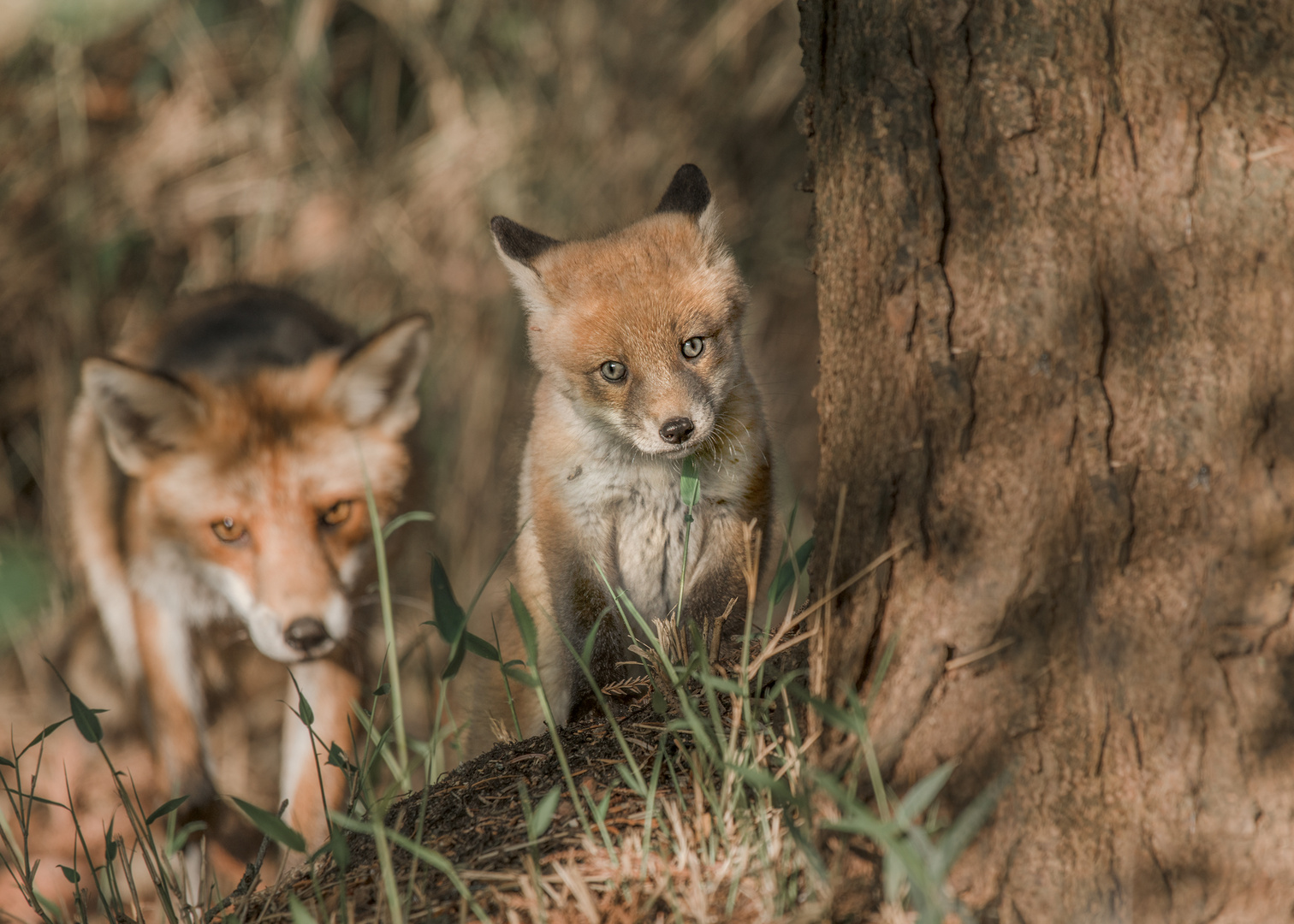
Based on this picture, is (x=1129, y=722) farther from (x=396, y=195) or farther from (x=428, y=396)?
(x=396, y=195)

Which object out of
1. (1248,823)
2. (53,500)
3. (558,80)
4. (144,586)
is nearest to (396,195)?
(558,80)

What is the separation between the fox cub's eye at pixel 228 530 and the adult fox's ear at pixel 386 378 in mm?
659

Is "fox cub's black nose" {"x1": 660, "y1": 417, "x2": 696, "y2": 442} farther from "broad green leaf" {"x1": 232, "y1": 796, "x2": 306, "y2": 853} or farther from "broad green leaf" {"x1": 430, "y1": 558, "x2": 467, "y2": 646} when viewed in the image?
"broad green leaf" {"x1": 232, "y1": 796, "x2": 306, "y2": 853}

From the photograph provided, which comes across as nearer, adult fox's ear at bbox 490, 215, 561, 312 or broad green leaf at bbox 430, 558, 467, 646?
broad green leaf at bbox 430, 558, 467, 646

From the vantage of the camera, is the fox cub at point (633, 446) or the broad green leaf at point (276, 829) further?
the fox cub at point (633, 446)

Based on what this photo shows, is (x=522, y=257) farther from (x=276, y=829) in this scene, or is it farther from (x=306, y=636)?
(x=276, y=829)

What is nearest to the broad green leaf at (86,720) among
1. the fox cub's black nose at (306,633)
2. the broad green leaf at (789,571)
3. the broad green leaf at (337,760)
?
the broad green leaf at (337,760)

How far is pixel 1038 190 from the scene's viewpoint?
193 centimetres

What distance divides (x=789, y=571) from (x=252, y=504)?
2.74 m

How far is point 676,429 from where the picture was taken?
119 inches

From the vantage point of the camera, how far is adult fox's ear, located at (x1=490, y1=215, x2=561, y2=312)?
3.46 meters

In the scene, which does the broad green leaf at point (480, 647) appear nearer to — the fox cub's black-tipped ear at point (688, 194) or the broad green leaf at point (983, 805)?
the broad green leaf at point (983, 805)

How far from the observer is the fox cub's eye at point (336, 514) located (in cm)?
450

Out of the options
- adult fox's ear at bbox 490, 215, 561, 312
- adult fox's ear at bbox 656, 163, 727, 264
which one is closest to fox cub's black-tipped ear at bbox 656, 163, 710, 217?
adult fox's ear at bbox 656, 163, 727, 264
